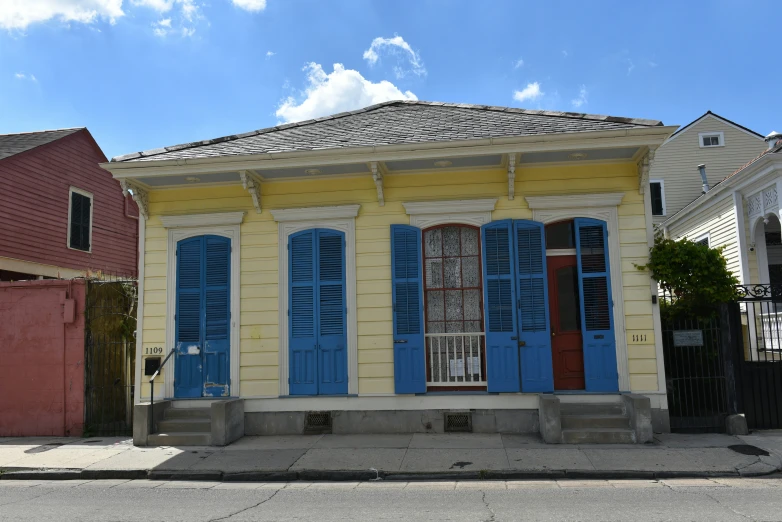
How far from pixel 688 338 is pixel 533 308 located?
2.37m

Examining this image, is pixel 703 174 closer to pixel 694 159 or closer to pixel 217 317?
pixel 694 159

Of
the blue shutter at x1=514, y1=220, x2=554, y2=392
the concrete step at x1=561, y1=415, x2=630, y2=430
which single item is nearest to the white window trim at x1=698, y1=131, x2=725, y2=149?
the blue shutter at x1=514, y1=220, x2=554, y2=392

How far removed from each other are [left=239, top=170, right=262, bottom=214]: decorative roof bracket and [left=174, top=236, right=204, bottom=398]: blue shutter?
1.19 metres

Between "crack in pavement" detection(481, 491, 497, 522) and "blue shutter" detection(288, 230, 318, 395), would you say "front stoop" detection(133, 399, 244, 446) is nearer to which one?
"blue shutter" detection(288, 230, 318, 395)

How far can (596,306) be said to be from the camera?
905 centimetres

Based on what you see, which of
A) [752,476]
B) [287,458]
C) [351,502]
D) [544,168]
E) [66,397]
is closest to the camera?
[351,502]

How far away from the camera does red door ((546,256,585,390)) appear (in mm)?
9195

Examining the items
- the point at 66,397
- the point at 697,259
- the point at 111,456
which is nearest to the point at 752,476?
the point at 697,259

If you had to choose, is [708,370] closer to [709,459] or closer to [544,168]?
[709,459]

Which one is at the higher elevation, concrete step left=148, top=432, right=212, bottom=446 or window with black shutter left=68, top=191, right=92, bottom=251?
window with black shutter left=68, top=191, right=92, bottom=251

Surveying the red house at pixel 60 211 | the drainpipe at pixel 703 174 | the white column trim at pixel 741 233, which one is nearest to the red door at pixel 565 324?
the white column trim at pixel 741 233

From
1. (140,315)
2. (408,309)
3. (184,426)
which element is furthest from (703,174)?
(184,426)

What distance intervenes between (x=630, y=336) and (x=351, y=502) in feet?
16.9

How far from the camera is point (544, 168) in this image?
9.38m
